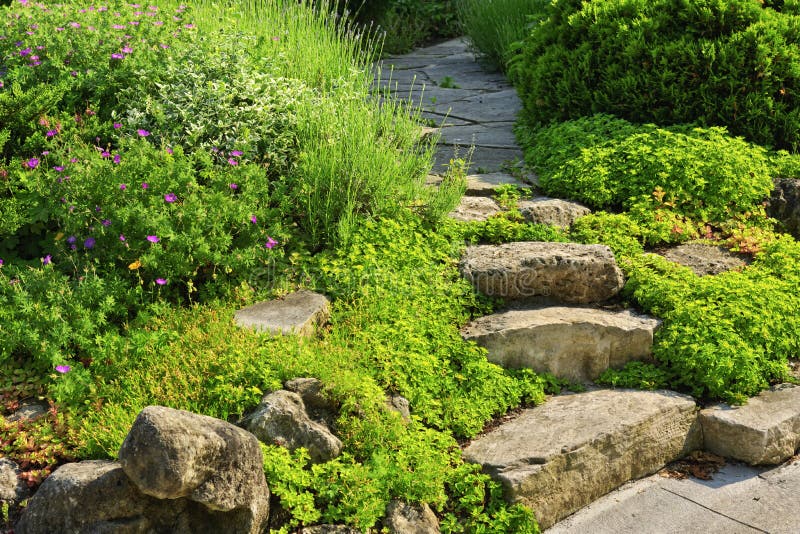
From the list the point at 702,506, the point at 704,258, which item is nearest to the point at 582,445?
the point at 702,506

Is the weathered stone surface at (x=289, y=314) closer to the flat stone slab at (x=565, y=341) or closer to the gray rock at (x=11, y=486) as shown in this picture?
the flat stone slab at (x=565, y=341)

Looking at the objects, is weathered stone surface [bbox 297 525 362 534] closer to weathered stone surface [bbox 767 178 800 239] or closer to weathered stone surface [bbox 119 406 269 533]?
weathered stone surface [bbox 119 406 269 533]

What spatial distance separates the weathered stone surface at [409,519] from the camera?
3.36 metres

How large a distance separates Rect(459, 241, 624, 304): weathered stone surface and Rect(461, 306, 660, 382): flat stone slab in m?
0.21

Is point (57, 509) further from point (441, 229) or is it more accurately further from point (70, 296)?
point (441, 229)

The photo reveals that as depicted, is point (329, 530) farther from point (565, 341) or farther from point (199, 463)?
point (565, 341)

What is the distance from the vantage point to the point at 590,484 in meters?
3.81

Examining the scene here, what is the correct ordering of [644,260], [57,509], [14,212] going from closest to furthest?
[57,509]
[14,212]
[644,260]

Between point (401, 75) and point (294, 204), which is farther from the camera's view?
point (401, 75)

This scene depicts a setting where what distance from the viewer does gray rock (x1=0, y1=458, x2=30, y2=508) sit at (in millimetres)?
3240

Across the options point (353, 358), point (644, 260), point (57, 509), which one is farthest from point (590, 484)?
point (57, 509)

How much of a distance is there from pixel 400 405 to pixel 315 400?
0.43m

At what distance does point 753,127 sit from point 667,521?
3797 mm

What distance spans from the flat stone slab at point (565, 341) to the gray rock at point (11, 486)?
223 centimetres
